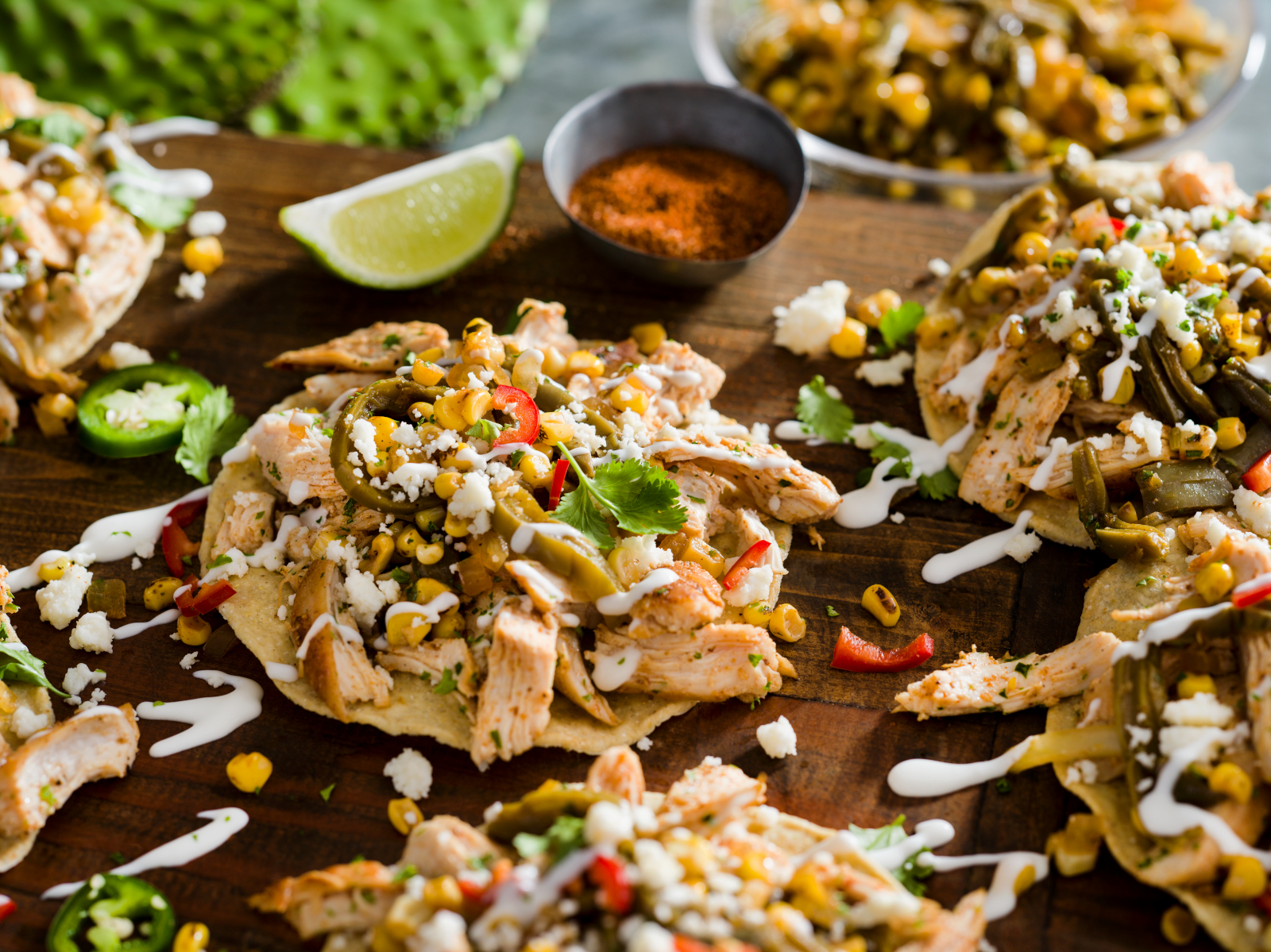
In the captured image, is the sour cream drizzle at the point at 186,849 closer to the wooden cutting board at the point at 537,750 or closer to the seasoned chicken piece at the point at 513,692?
the wooden cutting board at the point at 537,750

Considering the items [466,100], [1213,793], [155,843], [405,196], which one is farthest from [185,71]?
[1213,793]

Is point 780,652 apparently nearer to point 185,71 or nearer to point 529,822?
point 529,822

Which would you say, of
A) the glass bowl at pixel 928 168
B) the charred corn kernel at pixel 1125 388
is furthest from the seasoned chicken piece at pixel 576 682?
the glass bowl at pixel 928 168

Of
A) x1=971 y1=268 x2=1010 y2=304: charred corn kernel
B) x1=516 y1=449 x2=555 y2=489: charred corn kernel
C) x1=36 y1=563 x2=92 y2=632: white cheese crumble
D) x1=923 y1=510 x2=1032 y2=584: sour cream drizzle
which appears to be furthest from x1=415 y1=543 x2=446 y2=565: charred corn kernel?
x1=971 y1=268 x2=1010 y2=304: charred corn kernel

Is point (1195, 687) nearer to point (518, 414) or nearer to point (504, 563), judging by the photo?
point (504, 563)

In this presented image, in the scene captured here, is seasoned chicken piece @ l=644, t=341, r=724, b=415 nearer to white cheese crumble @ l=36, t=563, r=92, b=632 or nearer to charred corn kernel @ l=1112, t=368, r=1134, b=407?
charred corn kernel @ l=1112, t=368, r=1134, b=407

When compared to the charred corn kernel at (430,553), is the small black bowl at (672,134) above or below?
above
